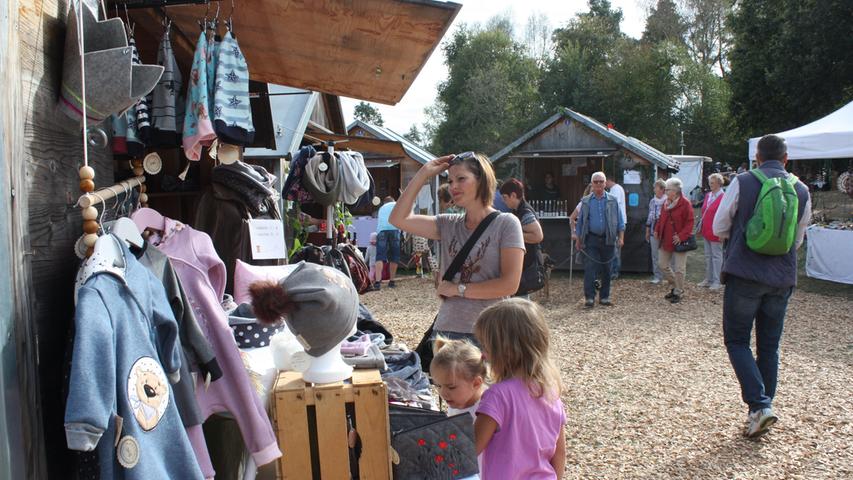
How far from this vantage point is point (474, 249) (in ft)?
10.3

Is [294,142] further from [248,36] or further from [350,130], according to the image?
[350,130]

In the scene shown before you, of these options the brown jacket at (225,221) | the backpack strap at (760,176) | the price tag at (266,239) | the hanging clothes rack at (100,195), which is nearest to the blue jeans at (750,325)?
the backpack strap at (760,176)

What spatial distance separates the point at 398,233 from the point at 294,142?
101 inches

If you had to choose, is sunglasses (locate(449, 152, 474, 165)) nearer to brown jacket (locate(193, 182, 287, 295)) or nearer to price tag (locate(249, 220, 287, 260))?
price tag (locate(249, 220, 287, 260))

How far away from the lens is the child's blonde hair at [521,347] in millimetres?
2303

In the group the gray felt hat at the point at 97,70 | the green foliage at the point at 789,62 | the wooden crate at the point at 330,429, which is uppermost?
the green foliage at the point at 789,62

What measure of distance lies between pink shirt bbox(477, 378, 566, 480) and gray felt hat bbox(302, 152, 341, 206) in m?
2.41

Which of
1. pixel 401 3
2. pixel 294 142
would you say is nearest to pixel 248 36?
pixel 401 3

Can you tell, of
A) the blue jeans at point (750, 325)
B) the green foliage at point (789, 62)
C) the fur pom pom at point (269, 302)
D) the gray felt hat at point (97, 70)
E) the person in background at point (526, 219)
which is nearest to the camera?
the gray felt hat at point (97, 70)

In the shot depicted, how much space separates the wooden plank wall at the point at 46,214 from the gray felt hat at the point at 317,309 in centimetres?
67

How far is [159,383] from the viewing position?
1584 millimetres

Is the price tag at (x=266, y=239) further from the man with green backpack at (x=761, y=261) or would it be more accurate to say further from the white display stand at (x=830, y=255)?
the white display stand at (x=830, y=255)

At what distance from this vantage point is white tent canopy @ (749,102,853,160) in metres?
9.68

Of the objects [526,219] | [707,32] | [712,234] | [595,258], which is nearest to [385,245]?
[595,258]
